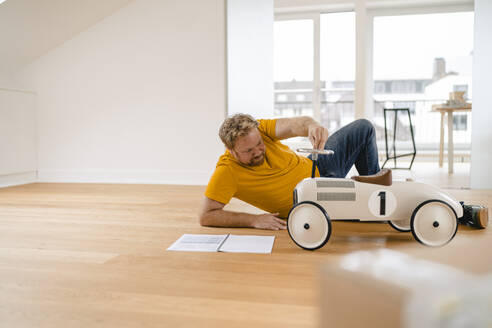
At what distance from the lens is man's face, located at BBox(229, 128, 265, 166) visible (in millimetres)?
1746

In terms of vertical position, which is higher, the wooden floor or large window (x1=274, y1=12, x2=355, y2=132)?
large window (x1=274, y1=12, x2=355, y2=132)

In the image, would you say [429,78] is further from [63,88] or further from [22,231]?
[22,231]

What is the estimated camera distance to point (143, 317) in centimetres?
101

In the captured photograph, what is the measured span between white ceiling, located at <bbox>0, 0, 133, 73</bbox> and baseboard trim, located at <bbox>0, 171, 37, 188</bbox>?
1.10 meters

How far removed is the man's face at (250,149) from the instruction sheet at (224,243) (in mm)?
349

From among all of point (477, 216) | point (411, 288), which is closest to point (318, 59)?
point (477, 216)

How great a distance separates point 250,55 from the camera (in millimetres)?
3828

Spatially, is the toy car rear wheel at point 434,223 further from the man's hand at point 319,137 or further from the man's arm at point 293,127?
the man's arm at point 293,127

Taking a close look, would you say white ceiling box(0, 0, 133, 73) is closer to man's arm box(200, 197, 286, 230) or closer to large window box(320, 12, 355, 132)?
man's arm box(200, 197, 286, 230)

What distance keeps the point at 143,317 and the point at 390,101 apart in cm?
685

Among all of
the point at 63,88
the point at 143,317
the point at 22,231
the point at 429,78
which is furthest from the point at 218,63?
the point at 429,78

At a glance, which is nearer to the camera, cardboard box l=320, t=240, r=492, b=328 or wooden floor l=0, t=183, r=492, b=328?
cardboard box l=320, t=240, r=492, b=328

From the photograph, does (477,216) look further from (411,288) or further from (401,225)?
(411,288)

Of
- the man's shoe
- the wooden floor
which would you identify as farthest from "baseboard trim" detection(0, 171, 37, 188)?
the man's shoe
